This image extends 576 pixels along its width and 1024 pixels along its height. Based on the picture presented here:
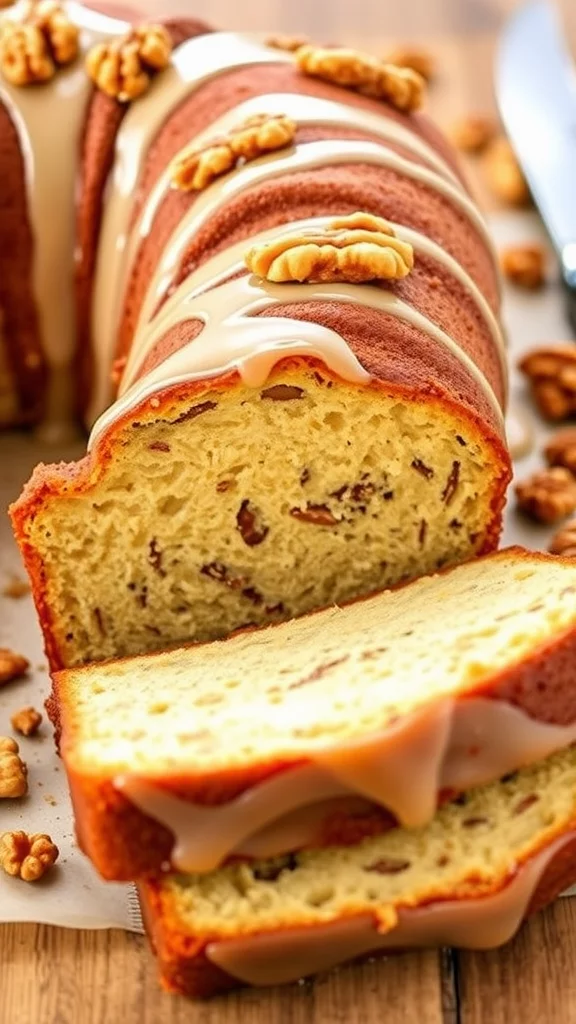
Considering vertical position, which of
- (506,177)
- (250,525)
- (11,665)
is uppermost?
(506,177)

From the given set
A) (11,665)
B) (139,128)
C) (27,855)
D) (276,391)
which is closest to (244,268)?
(276,391)

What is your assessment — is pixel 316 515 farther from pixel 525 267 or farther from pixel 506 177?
pixel 506 177

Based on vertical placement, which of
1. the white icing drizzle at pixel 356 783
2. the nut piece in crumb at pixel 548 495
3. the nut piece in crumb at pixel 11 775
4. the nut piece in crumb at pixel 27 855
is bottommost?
the nut piece in crumb at pixel 27 855

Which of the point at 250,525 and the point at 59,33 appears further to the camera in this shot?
the point at 59,33

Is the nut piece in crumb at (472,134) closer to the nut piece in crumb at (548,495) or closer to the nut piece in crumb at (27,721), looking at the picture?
the nut piece in crumb at (548,495)

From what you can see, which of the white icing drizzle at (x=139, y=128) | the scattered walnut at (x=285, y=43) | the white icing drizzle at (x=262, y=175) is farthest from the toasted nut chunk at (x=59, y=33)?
the white icing drizzle at (x=262, y=175)

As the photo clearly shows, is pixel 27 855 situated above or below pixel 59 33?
below
